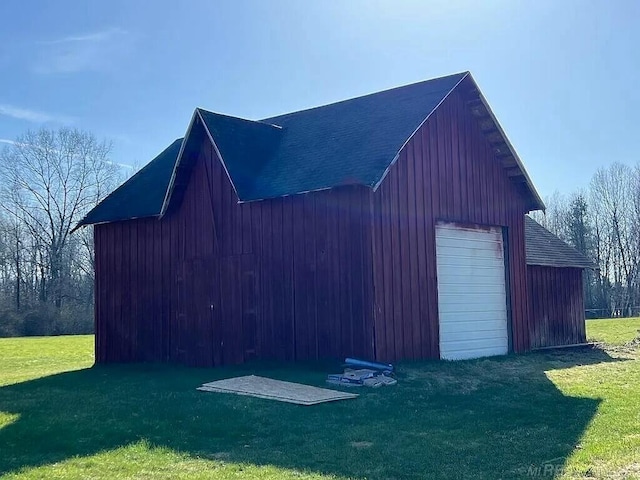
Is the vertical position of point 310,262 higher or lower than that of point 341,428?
higher

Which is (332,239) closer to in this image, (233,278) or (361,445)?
(233,278)

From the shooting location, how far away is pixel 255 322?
16.3 meters

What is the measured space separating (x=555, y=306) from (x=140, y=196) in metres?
13.9

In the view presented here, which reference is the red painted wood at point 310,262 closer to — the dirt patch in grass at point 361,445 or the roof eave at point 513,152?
the roof eave at point 513,152

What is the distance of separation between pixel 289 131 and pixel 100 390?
8427 mm

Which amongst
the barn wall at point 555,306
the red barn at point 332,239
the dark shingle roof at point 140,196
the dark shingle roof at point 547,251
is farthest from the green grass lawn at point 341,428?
the dark shingle roof at point 547,251

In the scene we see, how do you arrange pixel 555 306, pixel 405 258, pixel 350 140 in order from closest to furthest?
pixel 405 258
pixel 350 140
pixel 555 306

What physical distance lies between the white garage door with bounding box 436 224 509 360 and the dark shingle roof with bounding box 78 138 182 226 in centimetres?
780

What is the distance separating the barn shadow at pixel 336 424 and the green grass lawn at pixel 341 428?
23mm

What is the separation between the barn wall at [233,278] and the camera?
48.3 feet

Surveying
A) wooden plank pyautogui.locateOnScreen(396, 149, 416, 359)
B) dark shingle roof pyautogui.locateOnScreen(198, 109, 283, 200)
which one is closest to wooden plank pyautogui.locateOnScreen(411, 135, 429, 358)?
wooden plank pyautogui.locateOnScreen(396, 149, 416, 359)

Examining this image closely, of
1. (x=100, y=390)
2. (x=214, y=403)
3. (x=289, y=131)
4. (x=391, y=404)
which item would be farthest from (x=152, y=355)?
(x=391, y=404)

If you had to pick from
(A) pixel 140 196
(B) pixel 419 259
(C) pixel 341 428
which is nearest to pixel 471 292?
(B) pixel 419 259

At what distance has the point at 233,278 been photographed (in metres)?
16.8
